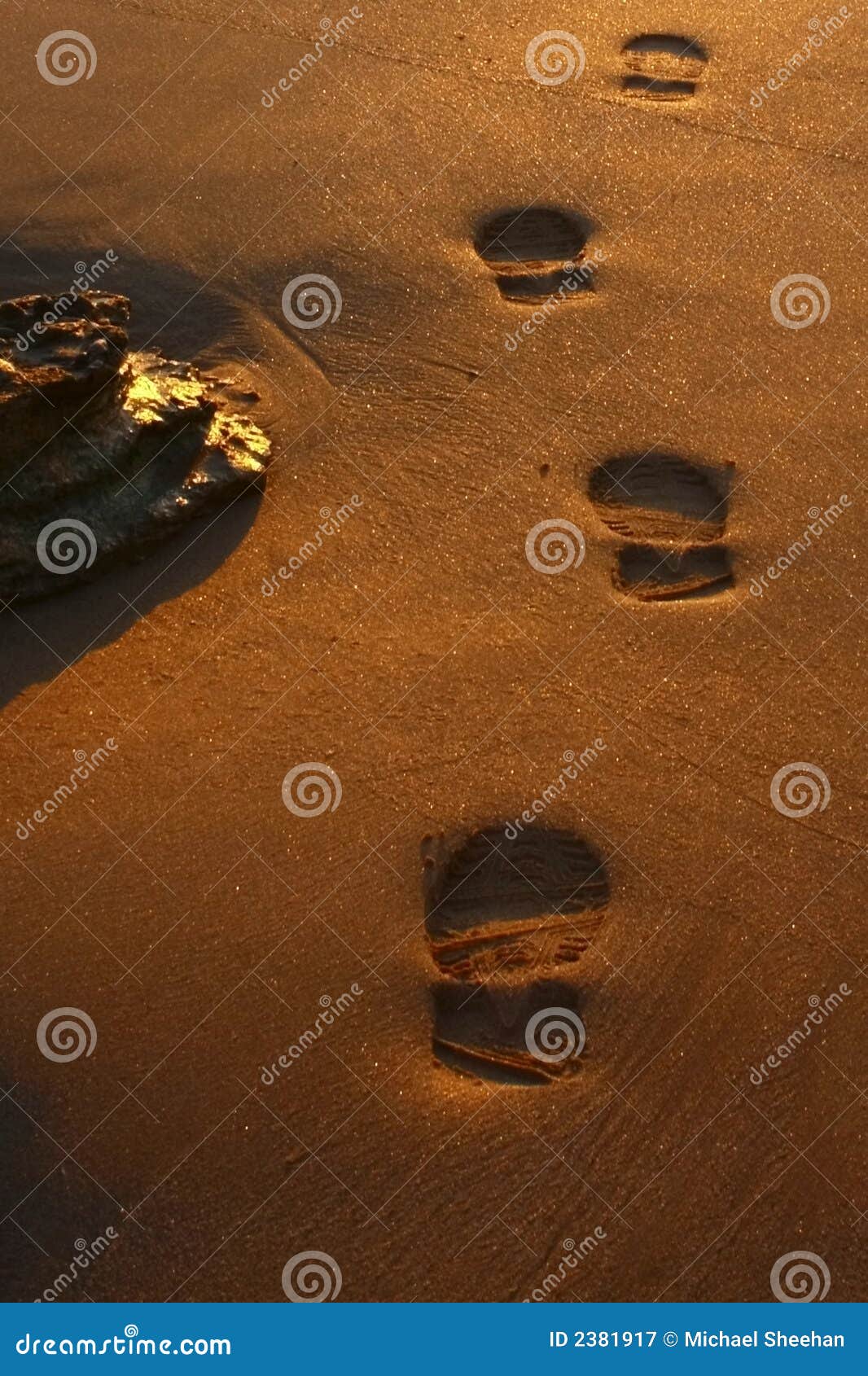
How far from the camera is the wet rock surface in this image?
454cm

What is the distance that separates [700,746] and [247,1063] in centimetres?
174

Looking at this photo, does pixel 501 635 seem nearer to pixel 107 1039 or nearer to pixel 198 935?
pixel 198 935

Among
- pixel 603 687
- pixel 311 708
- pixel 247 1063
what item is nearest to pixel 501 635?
pixel 603 687

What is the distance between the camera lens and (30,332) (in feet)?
15.4
